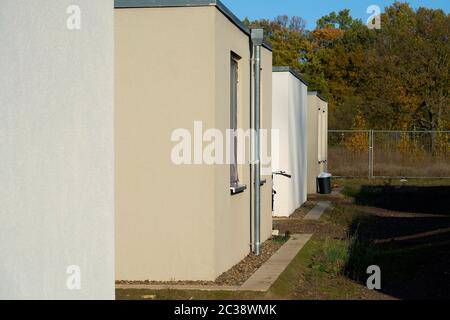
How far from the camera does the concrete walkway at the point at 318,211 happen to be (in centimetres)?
1858

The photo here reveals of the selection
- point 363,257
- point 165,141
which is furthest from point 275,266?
point 165,141

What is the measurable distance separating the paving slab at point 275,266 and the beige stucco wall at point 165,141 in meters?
0.55

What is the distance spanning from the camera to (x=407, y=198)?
87.1 ft

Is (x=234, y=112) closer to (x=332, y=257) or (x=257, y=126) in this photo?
(x=257, y=126)

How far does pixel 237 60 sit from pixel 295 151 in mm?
8338

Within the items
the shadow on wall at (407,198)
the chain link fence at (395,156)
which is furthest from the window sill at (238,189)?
the chain link fence at (395,156)

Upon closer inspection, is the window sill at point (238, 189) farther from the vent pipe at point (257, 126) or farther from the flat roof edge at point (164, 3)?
the flat roof edge at point (164, 3)

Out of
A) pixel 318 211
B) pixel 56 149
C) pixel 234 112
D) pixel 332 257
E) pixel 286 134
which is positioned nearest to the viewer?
pixel 56 149

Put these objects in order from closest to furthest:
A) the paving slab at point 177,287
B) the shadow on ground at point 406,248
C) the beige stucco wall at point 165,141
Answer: the paving slab at point 177,287 → the beige stucco wall at point 165,141 → the shadow on ground at point 406,248

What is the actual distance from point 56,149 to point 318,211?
15632mm

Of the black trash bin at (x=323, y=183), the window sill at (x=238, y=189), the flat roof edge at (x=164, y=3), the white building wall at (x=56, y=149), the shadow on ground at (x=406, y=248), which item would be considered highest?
the flat roof edge at (x=164, y=3)

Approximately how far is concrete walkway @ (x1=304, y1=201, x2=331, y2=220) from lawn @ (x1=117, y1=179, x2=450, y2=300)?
0.67 feet

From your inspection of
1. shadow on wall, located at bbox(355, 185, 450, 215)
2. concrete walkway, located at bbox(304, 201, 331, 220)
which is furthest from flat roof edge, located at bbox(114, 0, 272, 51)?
shadow on wall, located at bbox(355, 185, 450, 215)
